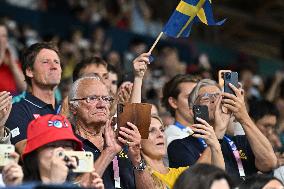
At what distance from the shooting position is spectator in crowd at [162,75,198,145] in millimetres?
8387

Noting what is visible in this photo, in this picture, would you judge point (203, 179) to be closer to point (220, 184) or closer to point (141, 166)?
point (220, 184)

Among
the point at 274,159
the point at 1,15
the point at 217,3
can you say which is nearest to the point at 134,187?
the point at 274,159

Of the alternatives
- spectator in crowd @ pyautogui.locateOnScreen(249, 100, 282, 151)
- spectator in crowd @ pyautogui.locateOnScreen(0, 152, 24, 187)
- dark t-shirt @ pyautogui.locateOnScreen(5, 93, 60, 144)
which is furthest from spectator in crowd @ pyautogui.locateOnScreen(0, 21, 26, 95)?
spectator in crowd @ pyautogui.locateOnScreen(0, 152, 24, 187)

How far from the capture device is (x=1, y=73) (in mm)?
9773

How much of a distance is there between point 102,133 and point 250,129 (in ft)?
3.84

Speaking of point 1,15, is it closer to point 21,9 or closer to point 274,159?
point 21,9

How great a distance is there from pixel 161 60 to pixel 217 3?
642 cm

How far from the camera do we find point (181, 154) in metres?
7.59

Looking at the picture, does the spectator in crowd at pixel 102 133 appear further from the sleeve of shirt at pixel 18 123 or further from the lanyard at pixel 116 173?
the sleeve of shirt at pixel 18 123

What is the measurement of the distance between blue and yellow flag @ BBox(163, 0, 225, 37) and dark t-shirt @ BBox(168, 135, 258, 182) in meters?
0.99

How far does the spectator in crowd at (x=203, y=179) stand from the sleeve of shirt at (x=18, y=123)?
2.19 metres

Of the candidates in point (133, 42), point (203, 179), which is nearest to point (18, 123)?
point (203, 179)

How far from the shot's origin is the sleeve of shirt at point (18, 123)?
7367 mm

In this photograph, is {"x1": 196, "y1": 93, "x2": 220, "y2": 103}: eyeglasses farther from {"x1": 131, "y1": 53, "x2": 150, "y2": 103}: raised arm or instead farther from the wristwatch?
the wristwatch
